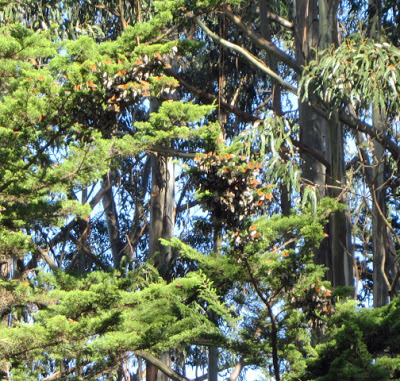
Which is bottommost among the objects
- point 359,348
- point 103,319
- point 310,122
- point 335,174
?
point 359,348

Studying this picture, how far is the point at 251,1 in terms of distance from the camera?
10.5 meters

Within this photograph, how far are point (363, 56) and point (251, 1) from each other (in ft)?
11.3

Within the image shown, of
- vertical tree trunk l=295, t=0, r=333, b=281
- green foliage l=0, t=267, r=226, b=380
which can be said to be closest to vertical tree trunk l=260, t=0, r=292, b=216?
vertical tree trunk l=295, t=0, r=333, b=281

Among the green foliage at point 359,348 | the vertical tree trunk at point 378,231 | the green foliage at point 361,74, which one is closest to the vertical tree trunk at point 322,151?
the green foliage at point 361,74

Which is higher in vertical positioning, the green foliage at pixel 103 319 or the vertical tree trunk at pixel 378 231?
the vertical tree trunk at pixel 378 231

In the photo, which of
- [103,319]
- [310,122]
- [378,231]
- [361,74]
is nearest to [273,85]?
[310,122]

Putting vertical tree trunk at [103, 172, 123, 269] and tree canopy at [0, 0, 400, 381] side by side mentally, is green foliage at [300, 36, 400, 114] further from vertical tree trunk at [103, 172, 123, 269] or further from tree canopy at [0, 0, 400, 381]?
vertical tree trunk at [103, 172, 123, 269]

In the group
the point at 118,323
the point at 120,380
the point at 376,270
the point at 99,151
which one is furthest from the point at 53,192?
the point at 120,380

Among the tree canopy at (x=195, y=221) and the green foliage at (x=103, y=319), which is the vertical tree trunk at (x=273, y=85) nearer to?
the tree canopy at (x=195, y=221)

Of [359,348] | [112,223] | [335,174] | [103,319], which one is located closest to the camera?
[359,348]

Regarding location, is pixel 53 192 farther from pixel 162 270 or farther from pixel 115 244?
pixel 115 244

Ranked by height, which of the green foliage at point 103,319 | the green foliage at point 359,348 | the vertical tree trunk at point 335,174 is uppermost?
the vertical tree trunk at point 335,174

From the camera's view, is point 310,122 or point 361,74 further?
point 310,122

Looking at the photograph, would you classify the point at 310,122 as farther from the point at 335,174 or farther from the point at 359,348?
the point at 359,348
